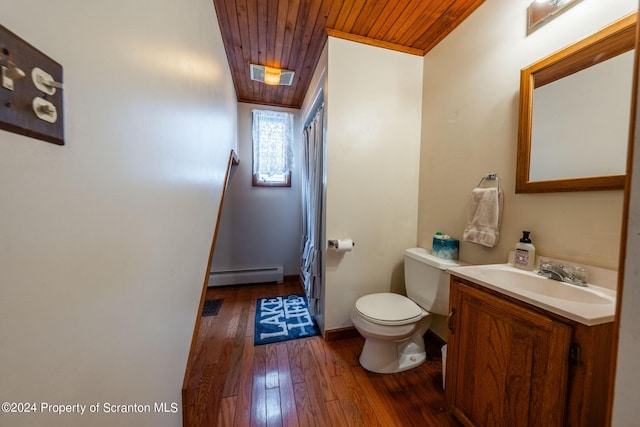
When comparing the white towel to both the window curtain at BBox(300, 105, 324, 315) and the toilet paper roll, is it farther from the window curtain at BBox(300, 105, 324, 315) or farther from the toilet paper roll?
the window curtain at BBox(300, 105, 324, 315)

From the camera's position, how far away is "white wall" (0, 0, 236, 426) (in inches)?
12.6

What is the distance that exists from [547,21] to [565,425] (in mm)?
1669

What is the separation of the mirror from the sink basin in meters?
0.41

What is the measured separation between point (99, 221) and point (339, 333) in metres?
1.76

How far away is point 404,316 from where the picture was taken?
4.56 ft

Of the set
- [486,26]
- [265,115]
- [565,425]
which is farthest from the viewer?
[265,115]

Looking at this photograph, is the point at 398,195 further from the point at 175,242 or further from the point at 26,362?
the point at 26,362

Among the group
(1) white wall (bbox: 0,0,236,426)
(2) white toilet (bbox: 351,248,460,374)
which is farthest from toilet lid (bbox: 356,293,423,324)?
(1) white wall (bbox: 0,0,236,426)

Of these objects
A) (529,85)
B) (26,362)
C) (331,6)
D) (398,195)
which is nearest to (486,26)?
(529,85)

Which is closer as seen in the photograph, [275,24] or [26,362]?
[26,362]

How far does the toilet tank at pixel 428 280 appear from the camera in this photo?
140 centimetres

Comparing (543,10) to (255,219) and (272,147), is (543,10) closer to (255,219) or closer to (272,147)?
(272,147)

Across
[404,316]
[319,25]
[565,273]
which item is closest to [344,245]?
[404,316]

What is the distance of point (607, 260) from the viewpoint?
878 mm
